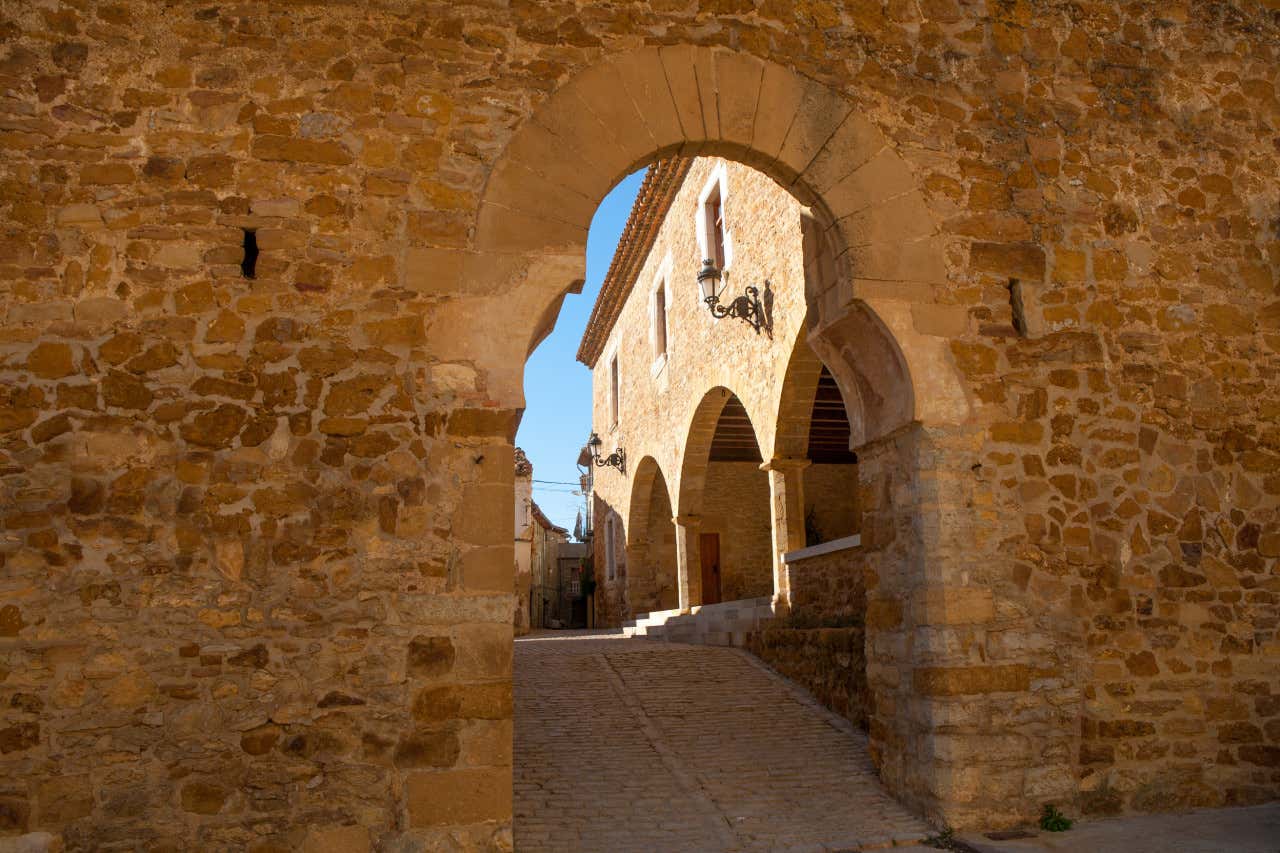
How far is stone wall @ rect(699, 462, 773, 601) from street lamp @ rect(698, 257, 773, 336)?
18.5 feet

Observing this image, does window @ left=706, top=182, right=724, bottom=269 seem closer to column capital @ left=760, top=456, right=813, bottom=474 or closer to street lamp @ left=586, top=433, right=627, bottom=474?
column capital @ left=760, top=456, right=813, bottom=474

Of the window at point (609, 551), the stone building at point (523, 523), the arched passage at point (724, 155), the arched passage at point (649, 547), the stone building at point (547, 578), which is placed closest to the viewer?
the arched passage at point (724, 155)

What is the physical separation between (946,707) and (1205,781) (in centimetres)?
147

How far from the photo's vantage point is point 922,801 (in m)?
4.40

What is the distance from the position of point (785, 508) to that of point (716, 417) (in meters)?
2.94

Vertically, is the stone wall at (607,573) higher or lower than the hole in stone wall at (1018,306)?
lower

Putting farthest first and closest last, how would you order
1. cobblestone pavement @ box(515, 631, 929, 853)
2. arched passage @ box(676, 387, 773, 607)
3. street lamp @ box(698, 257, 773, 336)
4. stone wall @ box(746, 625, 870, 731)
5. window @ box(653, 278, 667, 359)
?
arched passage @ box(676, 387, 773, 607)
window @ box(653, 278, 667, 359)
street lamp @ box(698, 257, 773, 336)
stone wall @ box(746, 625, 870, 731)
cobblestone pavement @ box(515, 631, 929, 853)

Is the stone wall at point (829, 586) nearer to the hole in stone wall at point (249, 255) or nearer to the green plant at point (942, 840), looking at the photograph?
the green plant at point (942, 840)

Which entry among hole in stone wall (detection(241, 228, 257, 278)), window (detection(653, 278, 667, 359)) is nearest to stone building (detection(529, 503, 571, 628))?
window (detection(653, 278, 667, 359))

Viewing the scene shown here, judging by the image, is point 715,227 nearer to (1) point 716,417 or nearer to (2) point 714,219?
(2) point 714,219

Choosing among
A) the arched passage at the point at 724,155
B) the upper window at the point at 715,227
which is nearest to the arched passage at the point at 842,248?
the arched passage at the point at 724,155

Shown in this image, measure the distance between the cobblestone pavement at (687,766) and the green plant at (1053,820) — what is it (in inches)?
21.8

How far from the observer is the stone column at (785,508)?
30.4 feet

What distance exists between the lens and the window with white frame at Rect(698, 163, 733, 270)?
11016 millimetres
